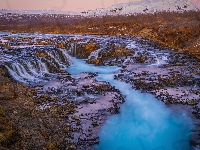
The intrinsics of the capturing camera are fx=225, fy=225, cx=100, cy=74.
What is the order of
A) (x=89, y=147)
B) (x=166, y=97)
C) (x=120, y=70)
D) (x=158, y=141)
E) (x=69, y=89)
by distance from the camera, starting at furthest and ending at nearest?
(x=120, y=70)
(x=69, y=89)
(x=166, y=97)
(x=158, y=141)
(x=89, y=147)

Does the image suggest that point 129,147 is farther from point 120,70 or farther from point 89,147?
point 120,70

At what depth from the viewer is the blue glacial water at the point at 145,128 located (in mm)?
9516

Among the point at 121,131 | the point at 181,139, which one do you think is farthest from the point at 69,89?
the point at 181,139

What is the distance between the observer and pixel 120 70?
21672mm

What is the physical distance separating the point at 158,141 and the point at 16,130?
5911 millimetres

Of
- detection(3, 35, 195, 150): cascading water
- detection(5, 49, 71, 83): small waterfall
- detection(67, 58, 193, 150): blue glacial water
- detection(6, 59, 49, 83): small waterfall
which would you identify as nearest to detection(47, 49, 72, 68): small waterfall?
detection(5, 49, 71, 83): small waterfall

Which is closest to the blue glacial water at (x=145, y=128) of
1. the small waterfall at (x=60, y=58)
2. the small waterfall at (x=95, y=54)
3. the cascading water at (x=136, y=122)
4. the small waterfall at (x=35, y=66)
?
the cascading water at (x=136, y=122)

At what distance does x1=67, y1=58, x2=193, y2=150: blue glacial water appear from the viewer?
9.52m

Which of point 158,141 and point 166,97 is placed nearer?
point 158,141

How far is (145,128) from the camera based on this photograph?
10875mm

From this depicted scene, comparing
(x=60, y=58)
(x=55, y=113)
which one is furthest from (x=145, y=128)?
(x=60, y=58)

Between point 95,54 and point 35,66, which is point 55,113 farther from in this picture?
point 95,54

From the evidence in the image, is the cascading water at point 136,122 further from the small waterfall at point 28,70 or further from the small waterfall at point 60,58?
the small waterfall at point 60,58

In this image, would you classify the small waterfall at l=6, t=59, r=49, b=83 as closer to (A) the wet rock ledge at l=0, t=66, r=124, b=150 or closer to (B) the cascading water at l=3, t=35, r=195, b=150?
(B) the cascading water at l=3, t=35, r=195, b=150
